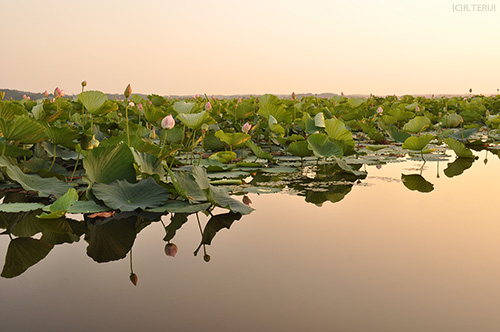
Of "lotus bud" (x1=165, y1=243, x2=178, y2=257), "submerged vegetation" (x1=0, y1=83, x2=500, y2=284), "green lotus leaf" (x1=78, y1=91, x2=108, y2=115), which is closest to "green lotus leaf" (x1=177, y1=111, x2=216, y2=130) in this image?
"submerged vegetation" (x1=0, y1=83, x2=500, y2=284)

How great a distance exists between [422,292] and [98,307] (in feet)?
3.12

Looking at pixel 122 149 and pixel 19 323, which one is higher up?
pixel 122 149

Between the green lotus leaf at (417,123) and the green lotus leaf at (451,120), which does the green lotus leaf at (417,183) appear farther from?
the green lotus leaf at (451,120)

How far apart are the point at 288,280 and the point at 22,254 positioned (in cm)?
106

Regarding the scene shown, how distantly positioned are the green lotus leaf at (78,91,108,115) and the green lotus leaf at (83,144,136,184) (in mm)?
743

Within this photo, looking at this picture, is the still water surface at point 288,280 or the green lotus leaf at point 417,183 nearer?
the still water surface at point 288,280

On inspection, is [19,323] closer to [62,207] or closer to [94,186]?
[62,207]

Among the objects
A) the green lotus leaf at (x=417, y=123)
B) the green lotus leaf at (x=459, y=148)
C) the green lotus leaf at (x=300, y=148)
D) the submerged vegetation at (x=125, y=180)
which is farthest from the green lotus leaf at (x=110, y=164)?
the green lotus leaf at (x=417, y=123)

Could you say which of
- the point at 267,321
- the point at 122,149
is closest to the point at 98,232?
the point at 122,149

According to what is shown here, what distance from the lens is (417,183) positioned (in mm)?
3371

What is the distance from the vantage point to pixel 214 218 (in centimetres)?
234

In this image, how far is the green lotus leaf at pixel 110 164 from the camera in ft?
7.79

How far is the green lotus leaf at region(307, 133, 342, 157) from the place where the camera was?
357 centimetres

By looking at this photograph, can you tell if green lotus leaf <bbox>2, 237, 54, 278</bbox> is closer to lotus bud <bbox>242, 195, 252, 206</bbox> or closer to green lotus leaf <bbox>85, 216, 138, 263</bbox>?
green lotus leaf <bbox>85, 216, 138, 263</bbox>
